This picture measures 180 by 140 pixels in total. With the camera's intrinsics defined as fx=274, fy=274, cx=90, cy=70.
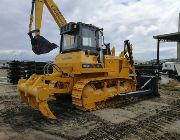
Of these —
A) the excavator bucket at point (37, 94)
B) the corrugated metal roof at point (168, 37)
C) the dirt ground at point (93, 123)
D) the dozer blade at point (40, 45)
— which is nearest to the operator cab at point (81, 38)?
the excavator bucket at point (37, 94)

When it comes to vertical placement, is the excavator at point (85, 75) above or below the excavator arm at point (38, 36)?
below

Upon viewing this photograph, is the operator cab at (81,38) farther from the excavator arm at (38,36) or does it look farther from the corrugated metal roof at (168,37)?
the corrugated metal roof at (168,37)

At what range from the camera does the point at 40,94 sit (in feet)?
24.2

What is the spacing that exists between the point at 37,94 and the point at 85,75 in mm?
2384

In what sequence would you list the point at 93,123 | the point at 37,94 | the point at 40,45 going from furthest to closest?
the point at 40,45
the point at 93,123
the point at 37,94

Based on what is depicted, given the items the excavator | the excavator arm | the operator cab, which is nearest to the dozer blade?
the excavator arm

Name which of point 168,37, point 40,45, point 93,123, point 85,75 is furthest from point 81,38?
point 168,37

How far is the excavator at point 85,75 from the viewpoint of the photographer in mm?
8346

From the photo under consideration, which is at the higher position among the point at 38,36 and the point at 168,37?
the point at 168,37

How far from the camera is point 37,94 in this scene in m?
7.35

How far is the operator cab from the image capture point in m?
9.27

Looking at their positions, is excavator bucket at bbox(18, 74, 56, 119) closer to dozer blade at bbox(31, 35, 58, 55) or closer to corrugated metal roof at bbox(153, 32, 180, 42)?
dozer blade at bbox(31, 35, 58, 55)

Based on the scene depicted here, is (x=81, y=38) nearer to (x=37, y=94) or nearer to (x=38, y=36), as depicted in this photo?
(x=37, y=94)

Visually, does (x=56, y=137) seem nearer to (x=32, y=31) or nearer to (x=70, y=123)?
(x=70, y=123)
